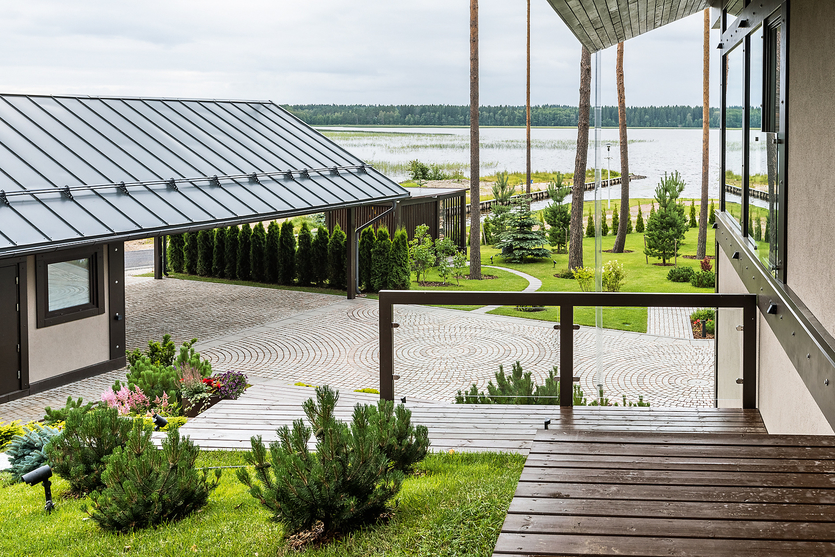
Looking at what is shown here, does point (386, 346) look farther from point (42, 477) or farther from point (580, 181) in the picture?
point (580, 181)

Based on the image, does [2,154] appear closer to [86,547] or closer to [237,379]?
[237,379]

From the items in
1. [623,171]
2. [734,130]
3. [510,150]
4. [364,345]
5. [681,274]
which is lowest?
[364,345]

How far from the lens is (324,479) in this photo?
3.90 m

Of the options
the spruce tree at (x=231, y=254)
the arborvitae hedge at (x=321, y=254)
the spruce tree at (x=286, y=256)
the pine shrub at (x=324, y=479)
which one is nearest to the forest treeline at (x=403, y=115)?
the spruce tree at (x=231, y=254)

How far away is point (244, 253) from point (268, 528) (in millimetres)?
15761

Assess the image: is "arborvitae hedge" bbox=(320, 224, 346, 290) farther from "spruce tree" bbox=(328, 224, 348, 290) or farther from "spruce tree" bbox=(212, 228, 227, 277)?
"spruce tree" bbox=(212, 228, 227, 277)

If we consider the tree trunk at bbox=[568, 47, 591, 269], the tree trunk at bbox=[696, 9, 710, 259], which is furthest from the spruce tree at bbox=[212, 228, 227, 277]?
the tree trunk at bbox=[696, 9, 710, 259]

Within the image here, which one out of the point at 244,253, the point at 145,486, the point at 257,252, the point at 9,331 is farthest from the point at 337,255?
the point at 145,486

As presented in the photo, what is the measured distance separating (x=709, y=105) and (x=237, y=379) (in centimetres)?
2044

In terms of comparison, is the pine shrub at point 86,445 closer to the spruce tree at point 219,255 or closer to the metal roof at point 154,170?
the metal roof at point 154,170

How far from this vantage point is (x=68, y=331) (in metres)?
10.7

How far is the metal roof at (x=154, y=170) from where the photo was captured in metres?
10.5

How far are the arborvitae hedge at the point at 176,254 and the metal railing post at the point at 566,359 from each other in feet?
55.8

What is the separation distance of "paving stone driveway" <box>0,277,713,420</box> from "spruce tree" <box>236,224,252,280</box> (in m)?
0.93
